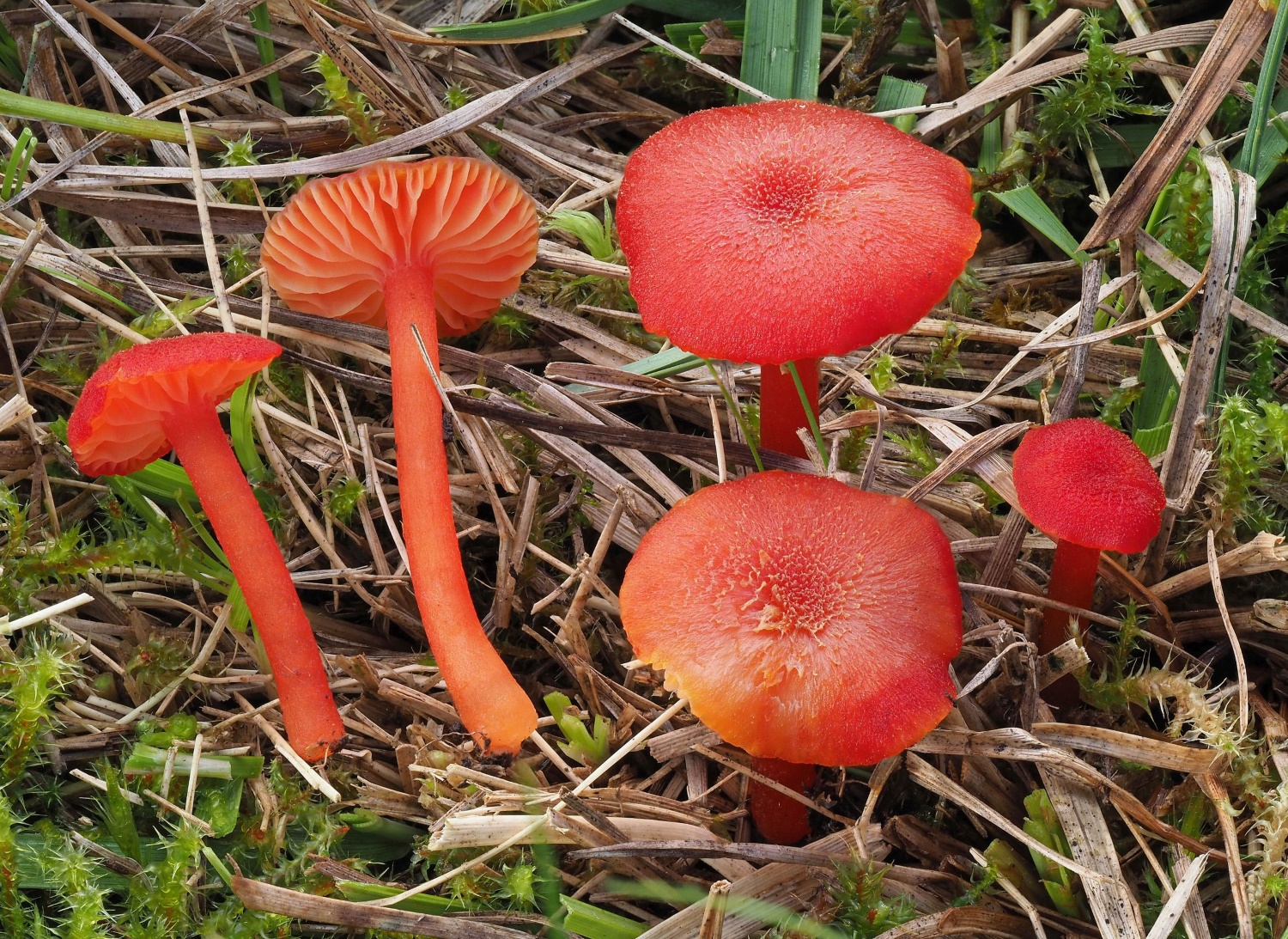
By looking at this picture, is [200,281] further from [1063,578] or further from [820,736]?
[1063,578]

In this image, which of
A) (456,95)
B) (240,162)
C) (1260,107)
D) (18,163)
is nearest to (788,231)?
(1260,107)

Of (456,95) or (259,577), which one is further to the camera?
(456,95)

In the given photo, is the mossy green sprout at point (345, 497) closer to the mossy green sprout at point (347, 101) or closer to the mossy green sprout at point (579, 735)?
the mossy green sprout at point (579, 735)

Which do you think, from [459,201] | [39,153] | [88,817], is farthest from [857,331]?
[39,153]

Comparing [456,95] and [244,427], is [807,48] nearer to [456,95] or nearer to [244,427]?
[456,95]

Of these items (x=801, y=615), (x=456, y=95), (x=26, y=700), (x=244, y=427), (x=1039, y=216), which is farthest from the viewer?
(x=456, y=95)

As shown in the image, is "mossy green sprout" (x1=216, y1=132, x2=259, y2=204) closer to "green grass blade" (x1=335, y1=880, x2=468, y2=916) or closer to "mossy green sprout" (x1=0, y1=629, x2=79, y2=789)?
"mossy green sprout" (x1=0, y1=629, x2=79, y2=789)
